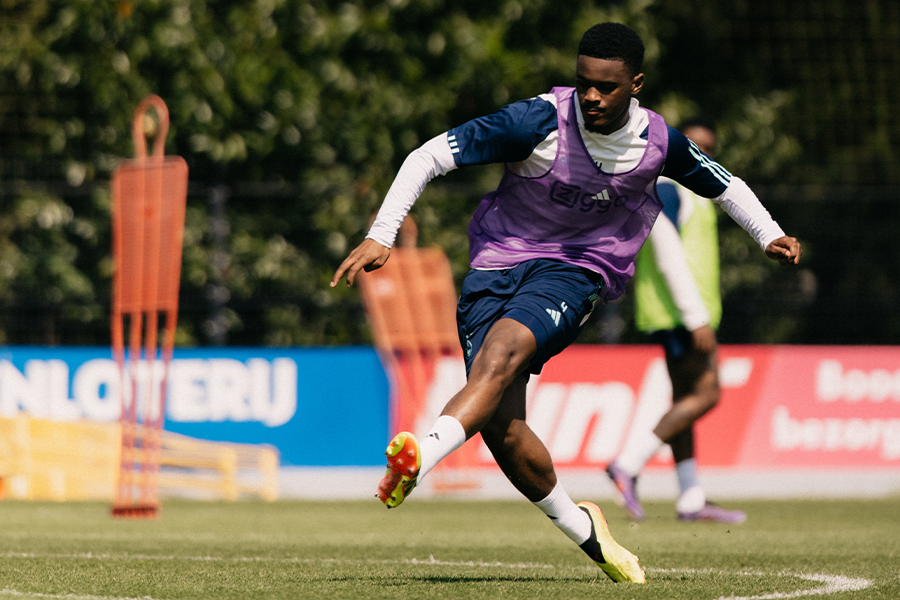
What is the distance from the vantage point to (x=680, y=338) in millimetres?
7648

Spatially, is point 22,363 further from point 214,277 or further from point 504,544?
point 504,544

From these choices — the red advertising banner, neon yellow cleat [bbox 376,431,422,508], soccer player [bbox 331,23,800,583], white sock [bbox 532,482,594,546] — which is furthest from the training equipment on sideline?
neon yellow cleat [bbox 376,431,422,508]

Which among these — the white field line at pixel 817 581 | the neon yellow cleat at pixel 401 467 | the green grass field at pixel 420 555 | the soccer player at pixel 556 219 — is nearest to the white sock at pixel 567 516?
the soccer player at pixel 556 219

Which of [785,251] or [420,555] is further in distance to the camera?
[420,555]

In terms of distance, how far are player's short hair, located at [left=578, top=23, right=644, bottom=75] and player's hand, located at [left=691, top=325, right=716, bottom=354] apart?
3272 mm

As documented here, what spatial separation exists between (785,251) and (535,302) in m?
0.94

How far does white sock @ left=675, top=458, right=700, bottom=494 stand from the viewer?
7.65 meters

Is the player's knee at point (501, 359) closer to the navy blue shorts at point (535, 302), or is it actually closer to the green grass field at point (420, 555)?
the navy blue shorts at point (535, 302)

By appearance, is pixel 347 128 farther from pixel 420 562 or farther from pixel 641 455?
pixel 420 562

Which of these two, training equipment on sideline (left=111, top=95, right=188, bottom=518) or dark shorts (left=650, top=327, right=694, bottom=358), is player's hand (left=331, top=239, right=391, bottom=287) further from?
training equipment on sideline (left=111, top=95, right=188, bottom=518)

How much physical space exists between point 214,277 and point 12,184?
2213 mm

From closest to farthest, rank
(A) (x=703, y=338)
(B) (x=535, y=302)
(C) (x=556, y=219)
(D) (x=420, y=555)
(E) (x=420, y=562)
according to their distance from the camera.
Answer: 1. (B) (x=535, y=302)
2. (C) (x=556, y=219)
3. (E) (x=420, y=562)
4. (D) (x=420, y=555)
5. (A) (x=703, y=338)

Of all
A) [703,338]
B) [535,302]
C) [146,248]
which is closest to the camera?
[535,302]

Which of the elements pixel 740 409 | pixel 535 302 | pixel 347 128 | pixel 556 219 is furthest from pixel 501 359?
pixel 347 128
